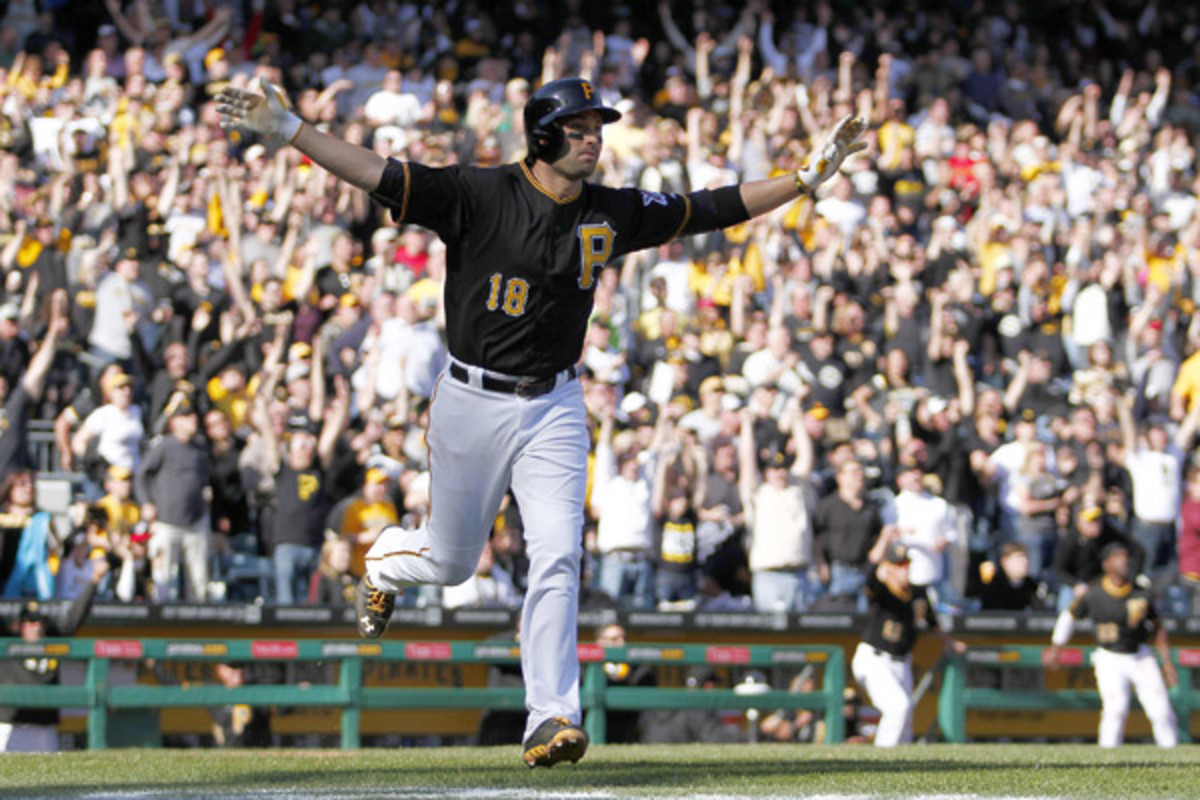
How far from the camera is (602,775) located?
29.5 ft

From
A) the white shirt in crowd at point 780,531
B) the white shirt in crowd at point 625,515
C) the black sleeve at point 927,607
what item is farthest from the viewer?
the white shirt in crowd at point 780,531

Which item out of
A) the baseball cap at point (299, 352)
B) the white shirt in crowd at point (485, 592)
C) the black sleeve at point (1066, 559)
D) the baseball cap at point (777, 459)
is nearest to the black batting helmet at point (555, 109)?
the white shirt in crowd at point (485, 592)

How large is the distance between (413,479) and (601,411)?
71.0 inches

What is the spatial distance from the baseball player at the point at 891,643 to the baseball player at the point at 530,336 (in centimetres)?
699

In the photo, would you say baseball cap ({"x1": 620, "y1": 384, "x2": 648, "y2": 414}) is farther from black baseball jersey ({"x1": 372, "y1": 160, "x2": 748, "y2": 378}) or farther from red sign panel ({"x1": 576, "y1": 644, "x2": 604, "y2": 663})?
black baseball jersey ({"x1": 372, "y1": 160, "x2": 748, "y2": 378})

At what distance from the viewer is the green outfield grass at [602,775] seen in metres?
Result: 7.93

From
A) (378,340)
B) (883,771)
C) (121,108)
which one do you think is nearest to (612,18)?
(121,108)

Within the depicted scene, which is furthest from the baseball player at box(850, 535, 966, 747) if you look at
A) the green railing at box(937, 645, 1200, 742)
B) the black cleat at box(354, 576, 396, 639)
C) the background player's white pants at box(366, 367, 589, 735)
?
the background player's white pants at box(366, 367, 589, 735)

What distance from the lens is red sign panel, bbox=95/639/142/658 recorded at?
13539 millimetres

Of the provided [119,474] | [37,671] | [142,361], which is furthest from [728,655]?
[142,361]

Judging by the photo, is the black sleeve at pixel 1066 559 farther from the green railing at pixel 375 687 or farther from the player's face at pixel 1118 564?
the green railing at pixel 375 687

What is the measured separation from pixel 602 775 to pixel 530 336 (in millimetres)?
2038

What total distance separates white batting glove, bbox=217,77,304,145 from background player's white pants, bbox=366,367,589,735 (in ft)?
3.70

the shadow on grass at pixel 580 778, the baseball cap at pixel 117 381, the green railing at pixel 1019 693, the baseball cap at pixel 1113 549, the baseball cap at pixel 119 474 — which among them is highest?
the baseball cap at pixel 117 381
